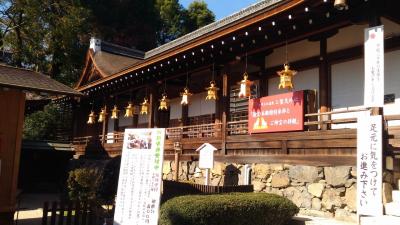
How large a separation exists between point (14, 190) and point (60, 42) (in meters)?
19.9

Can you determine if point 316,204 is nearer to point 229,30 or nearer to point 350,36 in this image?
point 350,36

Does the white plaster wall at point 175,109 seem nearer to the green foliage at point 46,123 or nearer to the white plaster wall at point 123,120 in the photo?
the white plaster wall at point 123,120

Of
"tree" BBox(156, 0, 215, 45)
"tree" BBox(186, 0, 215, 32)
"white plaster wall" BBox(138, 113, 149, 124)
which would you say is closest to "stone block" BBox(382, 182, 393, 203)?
"white plaster wall" BBox(138, 113, 149, 124)

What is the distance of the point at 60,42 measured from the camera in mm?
27797

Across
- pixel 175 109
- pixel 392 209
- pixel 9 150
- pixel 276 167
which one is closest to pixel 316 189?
pixel 276 167

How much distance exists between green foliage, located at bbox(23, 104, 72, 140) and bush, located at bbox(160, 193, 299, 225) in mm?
21120

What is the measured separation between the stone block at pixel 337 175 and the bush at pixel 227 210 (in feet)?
3.53

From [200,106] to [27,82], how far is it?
7.74m

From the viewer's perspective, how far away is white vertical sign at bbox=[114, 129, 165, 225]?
675 cm

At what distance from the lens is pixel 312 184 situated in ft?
30.9

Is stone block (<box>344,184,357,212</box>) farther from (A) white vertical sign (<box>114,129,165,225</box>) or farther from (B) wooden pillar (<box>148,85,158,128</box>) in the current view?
(B) wooden pillar (<box>148,85,158,128</box>)

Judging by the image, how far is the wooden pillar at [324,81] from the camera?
1099 centimetres

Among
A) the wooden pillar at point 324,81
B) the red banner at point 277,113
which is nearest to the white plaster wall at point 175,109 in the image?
the red banner at point 277,113

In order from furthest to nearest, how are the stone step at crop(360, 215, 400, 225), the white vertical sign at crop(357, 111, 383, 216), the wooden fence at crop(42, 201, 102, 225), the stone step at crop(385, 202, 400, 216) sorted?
the wooden fence at crop(42, 201, 102, 225) → the stone step at crop(385, 202, 400, 216) → the white vertical sign at crop(357, 111, 383, 216) → the stone step at crop(360, 215, 400, 225)
